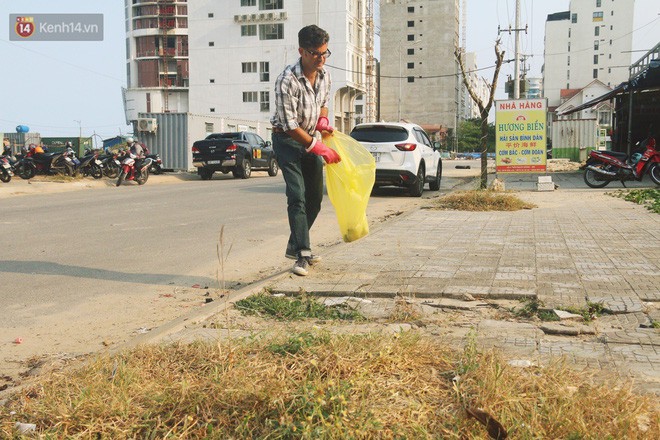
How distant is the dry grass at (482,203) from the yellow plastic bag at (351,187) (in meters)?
6.65

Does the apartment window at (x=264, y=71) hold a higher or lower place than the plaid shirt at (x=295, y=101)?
higher

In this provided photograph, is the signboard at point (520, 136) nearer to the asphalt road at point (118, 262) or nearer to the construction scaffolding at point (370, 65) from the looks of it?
the asphalt road at point (118, 262)

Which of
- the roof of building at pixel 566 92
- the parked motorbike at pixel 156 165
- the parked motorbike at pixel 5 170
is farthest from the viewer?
the roof of building at pixel 566 92

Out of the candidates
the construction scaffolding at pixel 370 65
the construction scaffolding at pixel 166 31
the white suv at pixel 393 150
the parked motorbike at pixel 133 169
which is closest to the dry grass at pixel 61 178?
the parked motorbike at pixel 133 169

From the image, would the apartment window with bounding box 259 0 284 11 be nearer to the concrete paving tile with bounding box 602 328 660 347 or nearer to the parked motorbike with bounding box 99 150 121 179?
the parked motorbike with bounding box 99 150 121 179

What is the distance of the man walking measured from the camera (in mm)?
5688

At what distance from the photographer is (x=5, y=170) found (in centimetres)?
2064

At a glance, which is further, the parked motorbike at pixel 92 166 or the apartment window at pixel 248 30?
the apartment window at pixel 248 30

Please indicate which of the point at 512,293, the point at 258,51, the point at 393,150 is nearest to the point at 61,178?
the point at 393,150

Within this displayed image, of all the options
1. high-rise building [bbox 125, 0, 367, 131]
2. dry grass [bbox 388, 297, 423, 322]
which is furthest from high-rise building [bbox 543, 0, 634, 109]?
dry grass [bbox 388, 297, 423, 322]

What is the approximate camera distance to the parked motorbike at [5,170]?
67.4ft

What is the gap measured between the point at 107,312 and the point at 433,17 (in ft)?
368

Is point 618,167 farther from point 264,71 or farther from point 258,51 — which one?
point 258,51

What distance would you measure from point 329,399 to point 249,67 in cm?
6761
